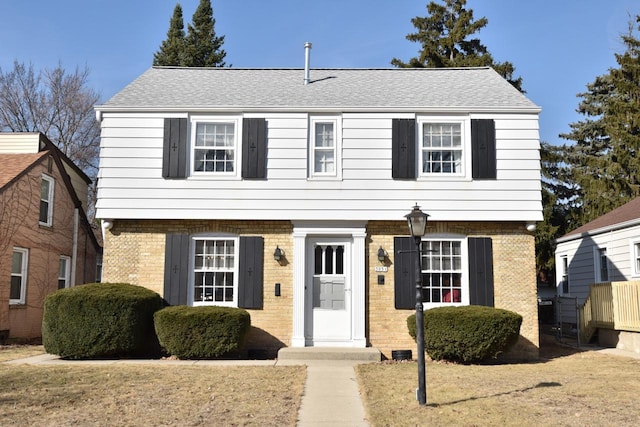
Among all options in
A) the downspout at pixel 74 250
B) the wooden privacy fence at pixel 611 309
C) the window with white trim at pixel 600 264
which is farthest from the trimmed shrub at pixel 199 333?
the window with white trim at pixel 600 264

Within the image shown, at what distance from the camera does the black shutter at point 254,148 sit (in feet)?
40.8

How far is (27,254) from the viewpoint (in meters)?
15.6

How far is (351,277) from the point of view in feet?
40.4

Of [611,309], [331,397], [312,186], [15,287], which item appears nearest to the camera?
[331,397]

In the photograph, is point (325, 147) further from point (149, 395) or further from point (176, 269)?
point (149, 395)

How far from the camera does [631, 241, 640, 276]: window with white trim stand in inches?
609

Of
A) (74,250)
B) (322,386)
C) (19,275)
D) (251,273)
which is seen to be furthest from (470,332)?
(74,250)

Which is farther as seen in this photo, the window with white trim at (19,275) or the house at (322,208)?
the window with white trim at (19,275)

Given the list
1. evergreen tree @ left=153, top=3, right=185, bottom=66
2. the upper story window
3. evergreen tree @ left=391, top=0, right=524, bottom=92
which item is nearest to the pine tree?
evergreen tree @ left=153, top=3, right=185, bottom=66

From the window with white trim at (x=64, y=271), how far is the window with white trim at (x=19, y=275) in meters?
2.01

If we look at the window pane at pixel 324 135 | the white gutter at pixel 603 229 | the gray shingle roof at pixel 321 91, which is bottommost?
the white gutter at pixel 603 229

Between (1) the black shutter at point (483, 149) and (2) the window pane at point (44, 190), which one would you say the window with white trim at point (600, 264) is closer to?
(1) the black shutter at point (483, 149)

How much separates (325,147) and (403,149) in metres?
1.69

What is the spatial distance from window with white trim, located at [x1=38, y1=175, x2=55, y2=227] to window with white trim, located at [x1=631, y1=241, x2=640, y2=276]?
640 inches
